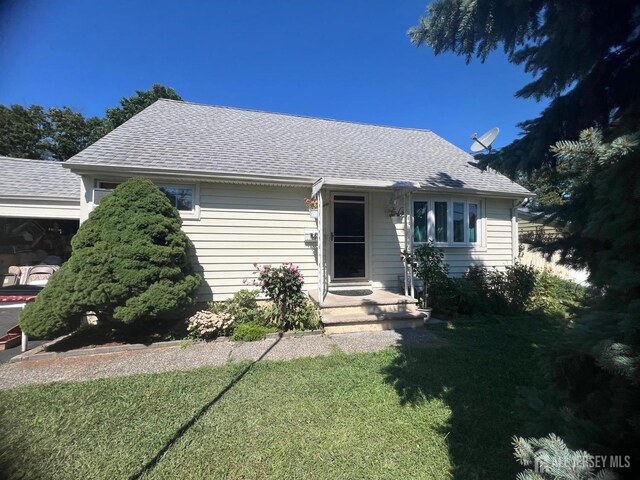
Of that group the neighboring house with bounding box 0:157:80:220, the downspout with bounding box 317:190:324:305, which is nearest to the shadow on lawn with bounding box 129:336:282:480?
the downspout with bounding box 317:190:324:305

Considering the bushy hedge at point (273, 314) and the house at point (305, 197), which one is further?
the house at point (305, 197)

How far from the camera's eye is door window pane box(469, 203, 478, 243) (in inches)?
329

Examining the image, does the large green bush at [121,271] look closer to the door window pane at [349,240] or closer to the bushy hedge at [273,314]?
the bushy hedge at [273,314]

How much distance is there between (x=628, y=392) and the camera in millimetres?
1481

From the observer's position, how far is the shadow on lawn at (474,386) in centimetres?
242

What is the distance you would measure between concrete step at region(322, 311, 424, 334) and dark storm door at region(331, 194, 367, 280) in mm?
1730

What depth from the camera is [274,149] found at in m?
7.93

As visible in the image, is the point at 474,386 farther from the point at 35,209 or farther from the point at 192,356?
the point at 35,209

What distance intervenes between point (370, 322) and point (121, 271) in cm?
472

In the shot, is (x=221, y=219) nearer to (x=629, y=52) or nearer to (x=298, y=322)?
(x=298, y=322)

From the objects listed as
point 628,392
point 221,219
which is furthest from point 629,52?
point 221,219

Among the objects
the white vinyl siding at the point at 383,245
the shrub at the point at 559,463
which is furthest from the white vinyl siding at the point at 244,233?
the shrub at the point at 559,463

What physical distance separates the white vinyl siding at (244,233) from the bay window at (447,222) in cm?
310

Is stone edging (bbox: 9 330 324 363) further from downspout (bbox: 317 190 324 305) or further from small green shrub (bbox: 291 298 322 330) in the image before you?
downspout (bbox: 317 190 324 305)
